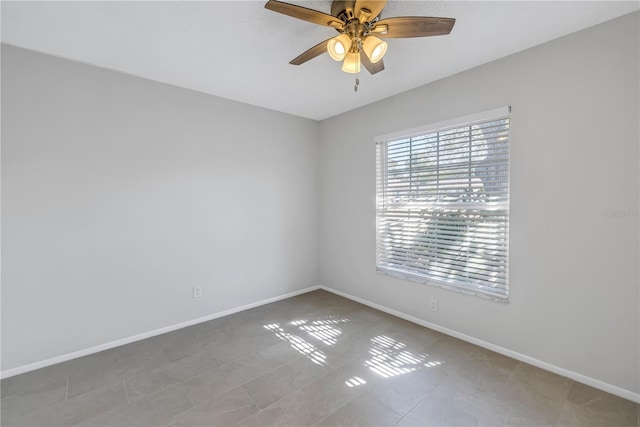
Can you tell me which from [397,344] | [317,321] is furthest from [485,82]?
[317,321]

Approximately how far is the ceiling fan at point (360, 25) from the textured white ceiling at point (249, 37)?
220 mm

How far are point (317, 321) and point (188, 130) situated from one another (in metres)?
2.51

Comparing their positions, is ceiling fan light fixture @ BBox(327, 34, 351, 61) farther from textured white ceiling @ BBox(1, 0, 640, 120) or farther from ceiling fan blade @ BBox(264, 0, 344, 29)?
textured white ceiling @ BBox(1, 0, 640, 120)

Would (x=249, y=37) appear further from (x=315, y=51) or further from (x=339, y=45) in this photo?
(x=339, y=45)

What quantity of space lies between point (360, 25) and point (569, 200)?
193 centimetres

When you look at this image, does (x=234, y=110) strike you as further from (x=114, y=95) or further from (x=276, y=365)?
(x=276, y=365)

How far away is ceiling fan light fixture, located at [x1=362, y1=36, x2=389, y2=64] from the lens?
1.72 m

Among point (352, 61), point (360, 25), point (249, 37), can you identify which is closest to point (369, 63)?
point (352, 61)

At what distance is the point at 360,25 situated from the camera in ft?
5.41

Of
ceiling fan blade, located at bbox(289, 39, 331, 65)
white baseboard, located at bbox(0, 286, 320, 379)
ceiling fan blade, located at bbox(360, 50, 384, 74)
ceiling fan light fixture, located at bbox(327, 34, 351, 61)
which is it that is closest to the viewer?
ceiling fan light fixture, located at bbox(327, 34, 351, 61)

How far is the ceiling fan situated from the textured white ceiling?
0.72 ft

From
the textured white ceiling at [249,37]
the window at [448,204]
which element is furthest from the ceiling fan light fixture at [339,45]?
the window at [448,204]

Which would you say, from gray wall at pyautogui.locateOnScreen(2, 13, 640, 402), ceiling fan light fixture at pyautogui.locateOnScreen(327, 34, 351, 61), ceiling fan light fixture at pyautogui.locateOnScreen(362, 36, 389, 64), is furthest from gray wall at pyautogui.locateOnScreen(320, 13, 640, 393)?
ceiling fan light fixture at pyautogui.locateOnScreen(327, 34, 351, 61)

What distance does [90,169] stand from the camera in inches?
97.3
